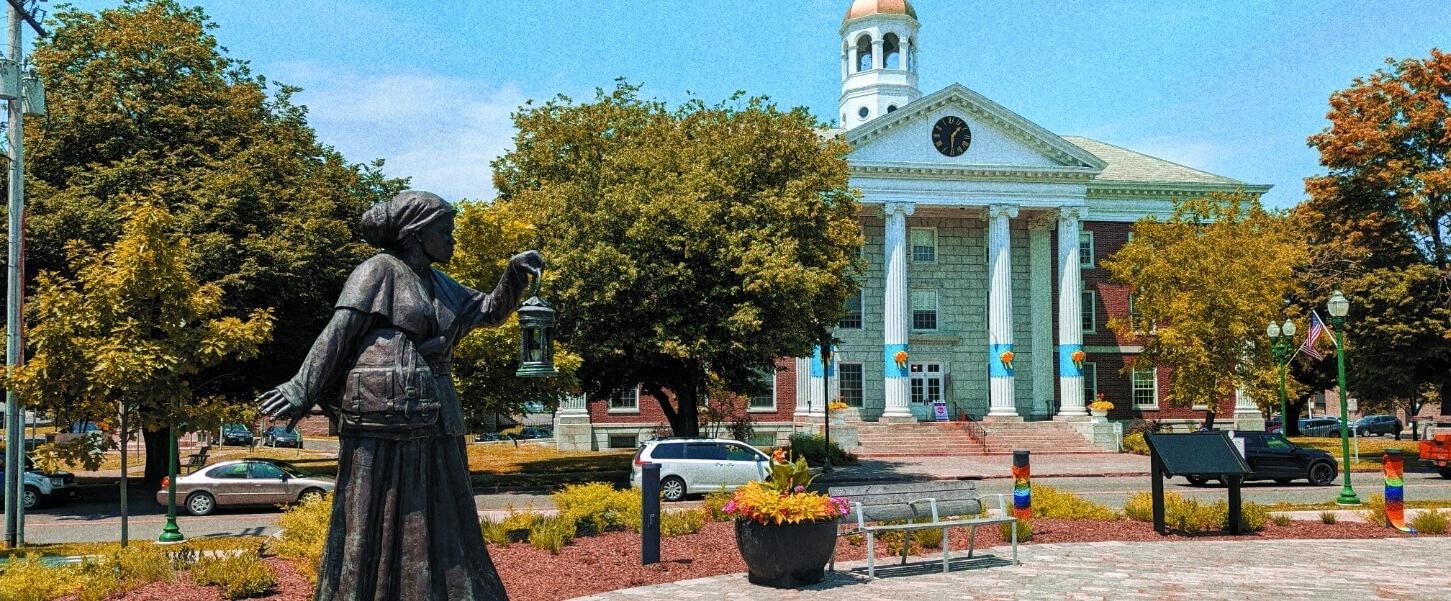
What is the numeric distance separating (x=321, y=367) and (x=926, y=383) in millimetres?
43790

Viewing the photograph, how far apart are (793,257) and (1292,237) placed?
20.7m

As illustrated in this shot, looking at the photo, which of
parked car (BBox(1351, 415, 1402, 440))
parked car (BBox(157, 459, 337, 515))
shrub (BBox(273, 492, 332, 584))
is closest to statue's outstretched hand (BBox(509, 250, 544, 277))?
shrub (BBox(273, 492, 332, 584))

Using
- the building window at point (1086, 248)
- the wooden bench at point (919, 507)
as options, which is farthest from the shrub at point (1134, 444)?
the wooden bench at point (919, 507)

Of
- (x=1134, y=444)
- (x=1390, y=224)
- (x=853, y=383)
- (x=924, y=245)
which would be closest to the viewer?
(x=1390, y=224)

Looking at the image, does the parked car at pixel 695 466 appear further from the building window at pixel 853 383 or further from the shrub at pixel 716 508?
the building window at pixel 853 383

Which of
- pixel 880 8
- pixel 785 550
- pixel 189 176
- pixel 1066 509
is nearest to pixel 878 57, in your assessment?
pixel 880 8

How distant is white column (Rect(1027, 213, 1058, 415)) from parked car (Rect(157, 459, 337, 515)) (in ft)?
109

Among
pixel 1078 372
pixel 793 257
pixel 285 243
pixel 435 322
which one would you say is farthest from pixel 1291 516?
pixel 1078 372

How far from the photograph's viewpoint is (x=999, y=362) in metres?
45.8

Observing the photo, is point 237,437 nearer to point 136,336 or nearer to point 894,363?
point 894,363

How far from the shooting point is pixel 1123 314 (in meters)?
50.7

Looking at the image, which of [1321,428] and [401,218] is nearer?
[401,218]

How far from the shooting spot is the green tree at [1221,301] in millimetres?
37062

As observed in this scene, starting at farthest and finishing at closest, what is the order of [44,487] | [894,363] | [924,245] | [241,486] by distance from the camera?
[924,245]
[894,363]
[44,487]
[241,486]
